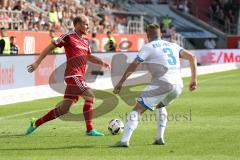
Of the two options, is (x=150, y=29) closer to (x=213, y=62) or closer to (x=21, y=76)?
(x=21, y=76)

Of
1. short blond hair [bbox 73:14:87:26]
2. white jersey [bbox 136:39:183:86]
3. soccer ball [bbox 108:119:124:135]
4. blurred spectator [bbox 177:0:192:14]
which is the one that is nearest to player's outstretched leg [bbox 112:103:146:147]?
white jersey [bbox 136:39:183:86]

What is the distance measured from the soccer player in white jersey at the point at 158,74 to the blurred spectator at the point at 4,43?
16.4 metres

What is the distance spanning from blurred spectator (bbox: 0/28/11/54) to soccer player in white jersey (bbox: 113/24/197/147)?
53.6 feet

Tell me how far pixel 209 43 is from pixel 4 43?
33104 millimetres

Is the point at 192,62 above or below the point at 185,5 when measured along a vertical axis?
above

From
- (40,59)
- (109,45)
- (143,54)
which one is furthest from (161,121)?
(109,45)

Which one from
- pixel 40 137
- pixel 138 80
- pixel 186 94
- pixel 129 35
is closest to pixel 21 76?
pixel 186 94

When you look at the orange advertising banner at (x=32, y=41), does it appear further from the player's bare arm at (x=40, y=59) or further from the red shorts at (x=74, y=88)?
the player's bare arm at (x=40, y=59)

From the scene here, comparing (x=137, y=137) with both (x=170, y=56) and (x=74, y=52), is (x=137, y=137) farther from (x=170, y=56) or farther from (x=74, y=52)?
(x=170, y=56)

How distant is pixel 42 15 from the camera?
36.8m

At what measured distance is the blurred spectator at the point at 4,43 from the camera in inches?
1096

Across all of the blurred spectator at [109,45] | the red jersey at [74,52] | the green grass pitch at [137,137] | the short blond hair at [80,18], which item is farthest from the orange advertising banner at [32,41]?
the short blond hair at [80,18]

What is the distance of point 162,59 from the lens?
39.1 ft

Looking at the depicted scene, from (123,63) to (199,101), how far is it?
14.5m
